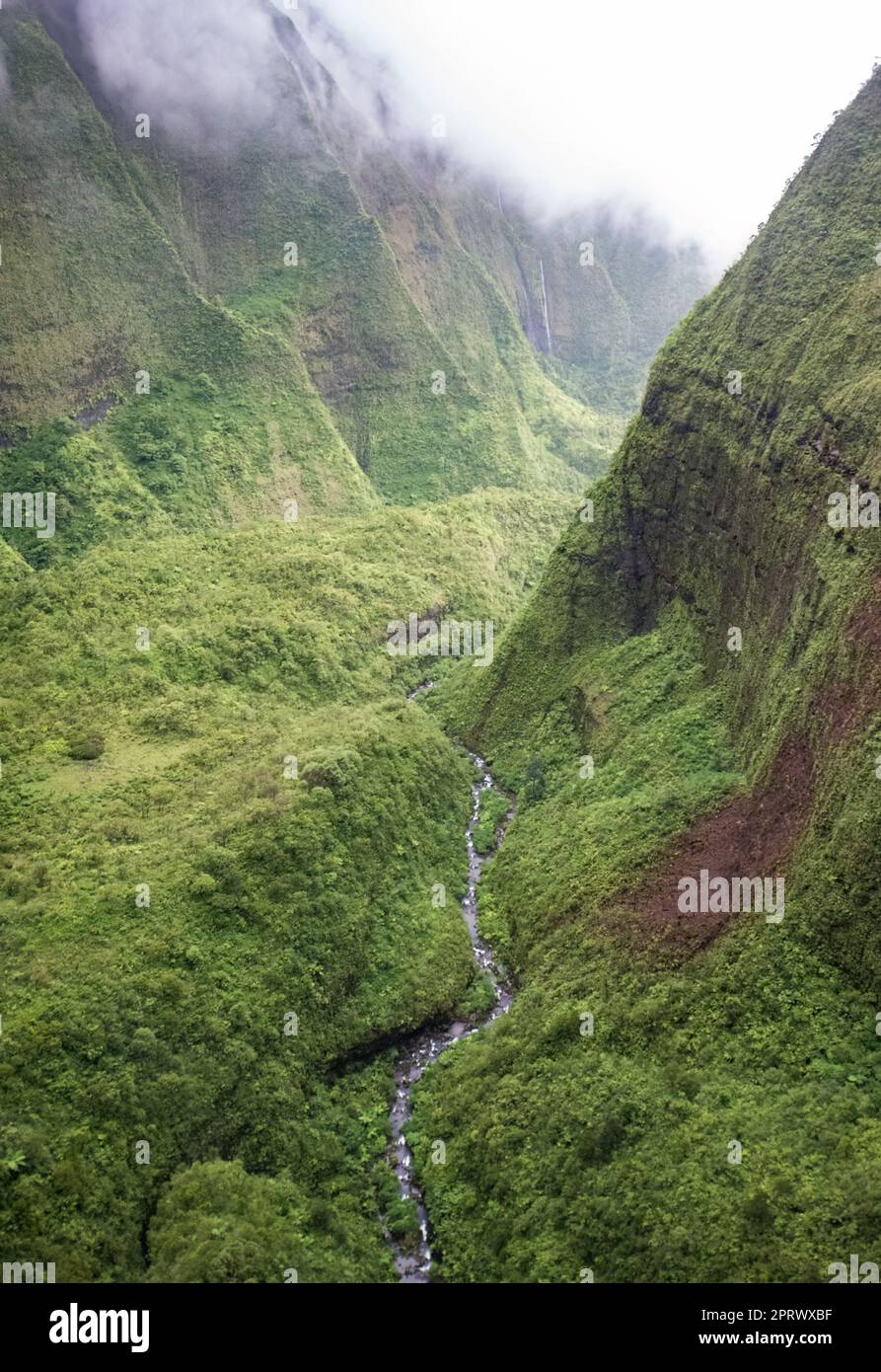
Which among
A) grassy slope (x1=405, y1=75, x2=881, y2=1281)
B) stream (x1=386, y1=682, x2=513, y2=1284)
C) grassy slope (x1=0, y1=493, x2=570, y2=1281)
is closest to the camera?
grassy slope (x1=405, y1=75, x2=881, y2=1281)

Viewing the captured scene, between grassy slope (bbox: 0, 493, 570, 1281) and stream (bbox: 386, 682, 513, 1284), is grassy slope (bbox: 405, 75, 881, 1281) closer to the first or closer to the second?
stream (bbox: 386, 682, 513, 1284)

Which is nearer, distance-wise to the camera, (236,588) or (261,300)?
(236,588)

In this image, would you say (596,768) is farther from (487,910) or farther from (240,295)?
(240,295)

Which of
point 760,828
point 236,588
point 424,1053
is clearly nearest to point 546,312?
point 236,588

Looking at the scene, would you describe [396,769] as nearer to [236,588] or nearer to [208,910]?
[208,910]

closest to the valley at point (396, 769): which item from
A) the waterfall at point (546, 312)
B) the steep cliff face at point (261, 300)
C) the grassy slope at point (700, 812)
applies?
the grassy slope at point (700, 812)

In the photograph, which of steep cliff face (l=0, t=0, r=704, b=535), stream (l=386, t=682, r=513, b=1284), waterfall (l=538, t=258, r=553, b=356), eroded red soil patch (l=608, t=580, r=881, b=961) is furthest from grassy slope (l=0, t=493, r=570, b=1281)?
waterfall (l=538, t=258, r=553, b=356)

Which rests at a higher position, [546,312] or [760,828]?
[546,312]
